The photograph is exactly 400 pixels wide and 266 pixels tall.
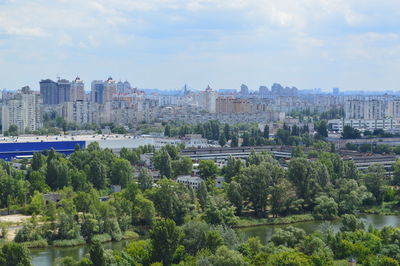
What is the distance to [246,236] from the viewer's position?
8398 millimetres

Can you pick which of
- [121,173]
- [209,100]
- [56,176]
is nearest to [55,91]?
[209,100]

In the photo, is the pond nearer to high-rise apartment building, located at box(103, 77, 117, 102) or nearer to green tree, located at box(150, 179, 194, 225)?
green tree, located at box(150, 179, 194, 225)

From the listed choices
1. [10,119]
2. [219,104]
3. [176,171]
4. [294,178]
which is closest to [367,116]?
[219,104]

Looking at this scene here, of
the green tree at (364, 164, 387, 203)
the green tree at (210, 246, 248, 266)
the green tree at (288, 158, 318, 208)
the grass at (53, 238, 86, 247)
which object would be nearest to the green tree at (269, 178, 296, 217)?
the green tree at (288, 158, 318, 208)

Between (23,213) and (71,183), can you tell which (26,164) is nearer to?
(71,183)

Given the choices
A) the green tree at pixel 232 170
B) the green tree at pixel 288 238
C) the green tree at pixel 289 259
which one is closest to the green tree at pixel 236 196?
the green tree at pixel 232 170

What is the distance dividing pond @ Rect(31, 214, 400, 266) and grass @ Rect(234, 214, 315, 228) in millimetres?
102

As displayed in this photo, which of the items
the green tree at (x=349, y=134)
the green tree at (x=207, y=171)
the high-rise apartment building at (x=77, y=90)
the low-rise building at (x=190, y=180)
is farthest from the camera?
the high-rise apartment building at (x=77, y=90)

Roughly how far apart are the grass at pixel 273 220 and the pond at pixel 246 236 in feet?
0.33

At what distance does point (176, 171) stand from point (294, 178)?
3110 millimetres

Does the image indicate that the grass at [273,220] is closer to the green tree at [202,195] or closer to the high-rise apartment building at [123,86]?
the green tree at [202,195]

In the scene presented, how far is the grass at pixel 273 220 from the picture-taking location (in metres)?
9.36

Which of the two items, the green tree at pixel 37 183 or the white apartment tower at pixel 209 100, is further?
the white apartment tower at pixel 209 100

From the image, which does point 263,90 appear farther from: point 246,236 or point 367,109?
point 246,236
